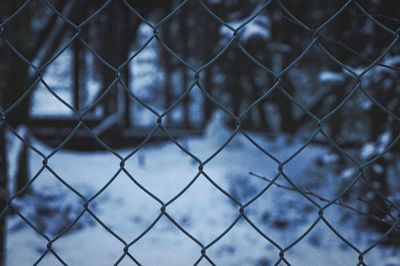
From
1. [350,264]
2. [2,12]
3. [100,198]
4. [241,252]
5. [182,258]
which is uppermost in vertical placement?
[2,12]

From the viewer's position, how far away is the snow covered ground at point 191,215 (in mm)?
3604

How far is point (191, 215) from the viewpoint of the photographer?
4.53 metres

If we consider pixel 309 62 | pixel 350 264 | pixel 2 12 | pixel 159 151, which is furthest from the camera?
pixel 159 151

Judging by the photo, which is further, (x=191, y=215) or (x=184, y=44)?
(x=184, y=44)

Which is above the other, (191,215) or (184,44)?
(184,44)

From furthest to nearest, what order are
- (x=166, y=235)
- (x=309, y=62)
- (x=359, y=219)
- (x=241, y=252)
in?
1. (x=309, y=62)
2. (x=359, y=219)
3. (x=166, y=235)
4. (x=241, y=252)

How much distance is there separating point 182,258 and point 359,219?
173 centimetres

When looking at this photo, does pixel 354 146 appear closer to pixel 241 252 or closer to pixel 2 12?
pixel 241 252

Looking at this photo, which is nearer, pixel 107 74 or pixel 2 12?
pixel 2 12

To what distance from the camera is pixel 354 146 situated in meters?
5.54

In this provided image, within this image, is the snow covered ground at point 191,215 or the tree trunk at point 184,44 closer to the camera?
the snow covered ground at point 191,215

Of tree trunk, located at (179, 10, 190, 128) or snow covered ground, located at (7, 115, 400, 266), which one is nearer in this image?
snow covered ground, located at (7, 115, 400, 266)

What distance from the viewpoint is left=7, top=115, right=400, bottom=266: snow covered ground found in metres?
3.60

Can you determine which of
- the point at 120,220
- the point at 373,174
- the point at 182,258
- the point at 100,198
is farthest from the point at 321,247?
the point at 100,198
